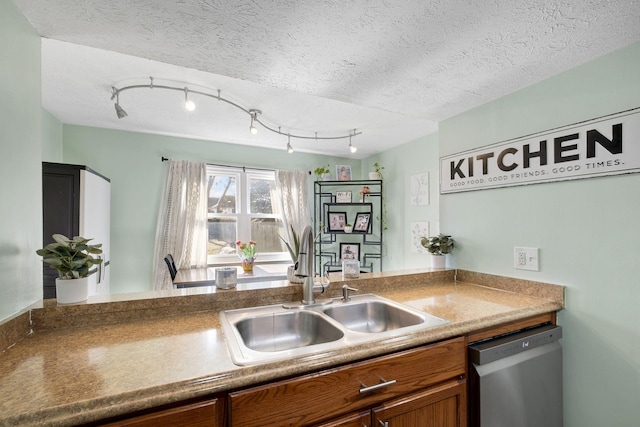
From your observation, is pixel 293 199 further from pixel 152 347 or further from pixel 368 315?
pixel 152 347

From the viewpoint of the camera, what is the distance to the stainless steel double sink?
110 cm

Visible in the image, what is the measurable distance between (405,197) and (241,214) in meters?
2.16

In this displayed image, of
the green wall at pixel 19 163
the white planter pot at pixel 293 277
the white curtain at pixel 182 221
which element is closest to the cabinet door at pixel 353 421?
the white planter pot at pixel 293 277

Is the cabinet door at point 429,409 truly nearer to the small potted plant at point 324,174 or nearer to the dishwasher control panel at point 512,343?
the dishwasher control panel at point 512,343

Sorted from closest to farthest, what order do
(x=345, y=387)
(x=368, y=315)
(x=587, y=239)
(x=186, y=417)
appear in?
(x=186, y=417) < (x=345, y=387) < (x=587, y=239) < (x=368, y=315)

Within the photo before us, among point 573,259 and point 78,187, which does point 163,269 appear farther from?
point 573,259

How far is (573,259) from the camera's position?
1.42 metres

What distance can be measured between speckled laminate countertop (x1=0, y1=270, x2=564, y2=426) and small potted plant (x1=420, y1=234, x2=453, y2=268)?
0.39 metres

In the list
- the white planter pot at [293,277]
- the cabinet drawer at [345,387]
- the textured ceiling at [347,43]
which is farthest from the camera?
the white planter pot at [293,277]

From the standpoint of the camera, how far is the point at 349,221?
14.0 ft

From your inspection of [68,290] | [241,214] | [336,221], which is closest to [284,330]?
[68,290]

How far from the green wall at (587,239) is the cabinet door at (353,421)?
118 cm

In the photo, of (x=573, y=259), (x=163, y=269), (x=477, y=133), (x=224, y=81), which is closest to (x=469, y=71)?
(x=477, y=133)

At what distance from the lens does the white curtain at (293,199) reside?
395cm
